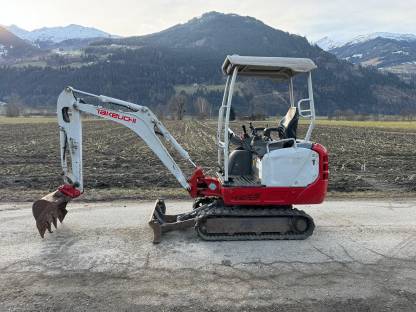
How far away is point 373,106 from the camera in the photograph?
17488 centimetres

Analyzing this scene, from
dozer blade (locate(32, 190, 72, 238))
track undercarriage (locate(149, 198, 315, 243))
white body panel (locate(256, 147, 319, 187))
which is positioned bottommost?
track undercarriage (locate(149, 198, 315, 243))

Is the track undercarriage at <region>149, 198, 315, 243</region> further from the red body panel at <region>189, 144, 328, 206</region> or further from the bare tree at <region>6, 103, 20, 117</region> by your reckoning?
the bare tree at <region>6, 103, 20, 117</region>

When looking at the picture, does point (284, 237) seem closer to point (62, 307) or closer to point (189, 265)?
point (189, 265)

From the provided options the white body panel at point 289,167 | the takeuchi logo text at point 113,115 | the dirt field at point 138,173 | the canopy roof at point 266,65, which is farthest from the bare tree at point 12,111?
the white body panel at point 289,167

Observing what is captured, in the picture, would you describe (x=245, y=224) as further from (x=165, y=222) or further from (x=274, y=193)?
(x=165, y=222)

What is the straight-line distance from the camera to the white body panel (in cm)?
780

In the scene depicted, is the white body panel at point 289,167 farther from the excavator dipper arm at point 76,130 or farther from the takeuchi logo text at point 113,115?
the takeuchi logo text at point 113,115

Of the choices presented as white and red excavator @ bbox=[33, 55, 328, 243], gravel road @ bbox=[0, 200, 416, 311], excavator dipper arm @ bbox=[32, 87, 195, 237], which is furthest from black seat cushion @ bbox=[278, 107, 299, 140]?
excavator dipper arm @ bbox=[32, 87, 195, 237]

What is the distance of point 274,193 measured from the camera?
25.9 feet

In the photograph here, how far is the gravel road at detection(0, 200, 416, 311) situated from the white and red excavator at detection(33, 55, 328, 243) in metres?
0.31

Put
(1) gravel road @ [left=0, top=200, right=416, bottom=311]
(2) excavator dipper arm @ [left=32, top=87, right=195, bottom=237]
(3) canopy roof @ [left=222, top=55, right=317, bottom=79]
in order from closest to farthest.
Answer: (1) gravel road @ [left=0, top=200, right=416, bottom=311] → (3) canopy roof @ [left=222, top=55, right=317, bottom=79] → (2) excavator dipper arm @ [left=32, top=87, right=195, bottom=237]

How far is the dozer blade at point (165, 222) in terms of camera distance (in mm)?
7679

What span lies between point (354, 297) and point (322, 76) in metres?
185

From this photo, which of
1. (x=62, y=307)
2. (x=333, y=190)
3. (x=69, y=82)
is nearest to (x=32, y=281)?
(x=62, y=307)
